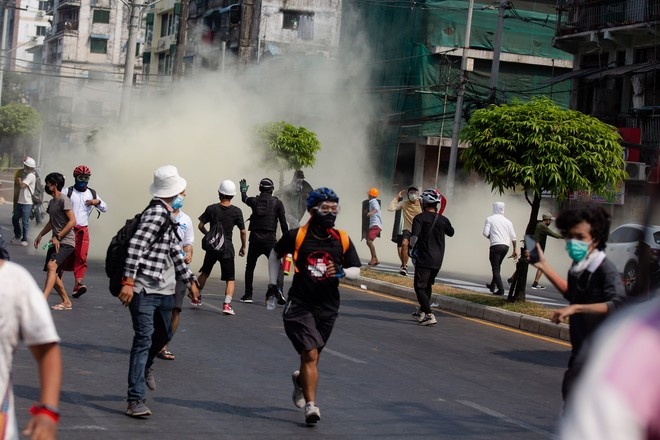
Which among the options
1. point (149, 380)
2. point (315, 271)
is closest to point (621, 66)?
point (315, 271)

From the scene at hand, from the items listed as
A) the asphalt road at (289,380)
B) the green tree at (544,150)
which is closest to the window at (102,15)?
the green tree at (544,150)

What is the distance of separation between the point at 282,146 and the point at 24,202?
12.0m

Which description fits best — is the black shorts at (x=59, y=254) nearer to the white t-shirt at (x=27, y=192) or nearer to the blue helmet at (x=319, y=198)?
the blue helmet at (x=319, y=198)

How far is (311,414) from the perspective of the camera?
808 centimetres

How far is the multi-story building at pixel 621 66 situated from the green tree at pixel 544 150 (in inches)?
564

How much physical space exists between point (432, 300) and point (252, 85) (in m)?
35.0

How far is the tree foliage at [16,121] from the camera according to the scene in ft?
269

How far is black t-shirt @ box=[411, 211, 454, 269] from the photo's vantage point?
14.8 metres

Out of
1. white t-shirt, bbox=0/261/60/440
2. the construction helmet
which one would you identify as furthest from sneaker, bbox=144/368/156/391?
the construction helmet

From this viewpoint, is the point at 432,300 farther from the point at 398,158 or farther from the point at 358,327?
the point at 398,158

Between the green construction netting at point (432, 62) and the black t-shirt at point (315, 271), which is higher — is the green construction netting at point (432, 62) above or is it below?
above

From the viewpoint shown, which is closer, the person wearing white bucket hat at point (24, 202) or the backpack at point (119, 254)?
the backpack at point (119, 254)

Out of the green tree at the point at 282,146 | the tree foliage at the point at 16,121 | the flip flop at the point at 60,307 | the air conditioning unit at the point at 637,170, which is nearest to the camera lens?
the flip flop at the point at 60,307

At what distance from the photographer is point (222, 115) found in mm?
35469
